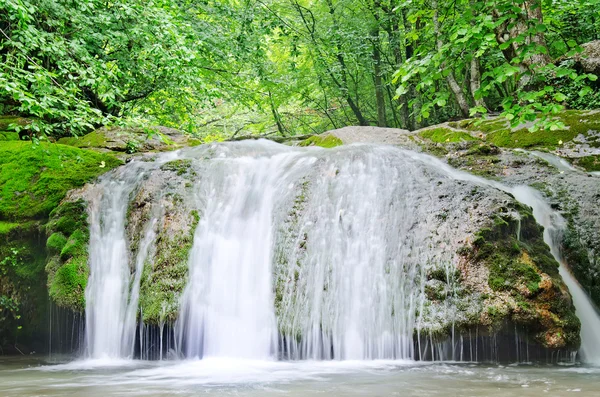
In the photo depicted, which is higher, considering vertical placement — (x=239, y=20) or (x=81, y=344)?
(x=239, y=20)

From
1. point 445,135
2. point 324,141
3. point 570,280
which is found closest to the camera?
point 570,280

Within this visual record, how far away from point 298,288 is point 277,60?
45.3 ft

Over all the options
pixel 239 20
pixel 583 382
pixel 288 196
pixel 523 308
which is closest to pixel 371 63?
pixel 239 20

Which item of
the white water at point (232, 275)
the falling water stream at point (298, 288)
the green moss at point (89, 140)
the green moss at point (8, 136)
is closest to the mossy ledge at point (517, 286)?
the falling water stream at point (298, 288)

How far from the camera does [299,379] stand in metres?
3.62

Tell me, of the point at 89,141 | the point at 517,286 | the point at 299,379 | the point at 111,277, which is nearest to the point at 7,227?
the point at 111,277

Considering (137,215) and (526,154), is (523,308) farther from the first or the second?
(137,215)

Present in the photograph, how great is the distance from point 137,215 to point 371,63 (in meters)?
10.00

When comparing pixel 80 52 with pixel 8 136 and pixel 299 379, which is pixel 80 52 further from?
pixel 299 379

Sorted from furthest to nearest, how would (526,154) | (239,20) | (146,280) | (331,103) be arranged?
(331,103)
(239,20)
(526,154)
(146,280)

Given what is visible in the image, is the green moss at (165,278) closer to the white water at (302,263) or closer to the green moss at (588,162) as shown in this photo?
the white water at (302,263)

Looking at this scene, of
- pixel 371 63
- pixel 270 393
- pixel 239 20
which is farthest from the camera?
pixel 371 63

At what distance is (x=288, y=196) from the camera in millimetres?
5836

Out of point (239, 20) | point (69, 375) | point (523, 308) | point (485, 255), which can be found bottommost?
point (69, 375)
